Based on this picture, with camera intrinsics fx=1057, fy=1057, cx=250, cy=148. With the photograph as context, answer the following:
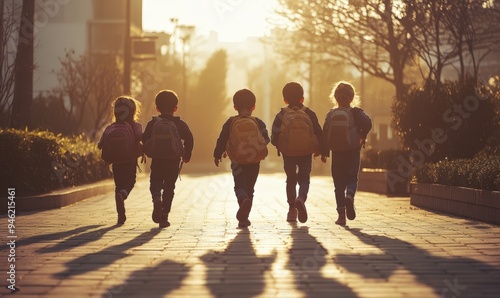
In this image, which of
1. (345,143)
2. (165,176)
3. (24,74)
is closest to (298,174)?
(345,143)

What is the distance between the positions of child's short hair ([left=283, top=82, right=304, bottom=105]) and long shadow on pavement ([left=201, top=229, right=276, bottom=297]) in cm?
329

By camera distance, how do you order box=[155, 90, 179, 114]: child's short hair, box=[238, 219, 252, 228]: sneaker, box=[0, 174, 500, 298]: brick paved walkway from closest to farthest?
box=[0, 174, 500, 298]: brick paved walkway, box=[238, 219, 252, 228]: sneaker, box=[155, 90, 179, 114]: child's short hair

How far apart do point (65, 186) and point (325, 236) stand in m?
10.1

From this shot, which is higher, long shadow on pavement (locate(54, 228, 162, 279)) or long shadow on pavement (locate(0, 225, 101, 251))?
long shadow on pavement (locate(54, 228, 162, 279))

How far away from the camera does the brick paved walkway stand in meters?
6.88

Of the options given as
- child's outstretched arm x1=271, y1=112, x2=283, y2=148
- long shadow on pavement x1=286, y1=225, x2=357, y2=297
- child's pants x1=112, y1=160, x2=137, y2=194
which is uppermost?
child's outstretched arm x1=271, y1=112, x2=283, y2=148

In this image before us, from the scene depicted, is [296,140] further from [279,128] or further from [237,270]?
[237,270]

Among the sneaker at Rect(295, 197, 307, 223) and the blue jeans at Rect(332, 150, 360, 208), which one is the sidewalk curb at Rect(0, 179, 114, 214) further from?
the blue jeans at Rect(332, 150, 360, 208)

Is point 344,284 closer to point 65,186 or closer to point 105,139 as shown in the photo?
point 105,139

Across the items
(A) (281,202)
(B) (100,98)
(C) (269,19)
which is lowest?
(A) (281,202)

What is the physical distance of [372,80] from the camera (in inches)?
3536

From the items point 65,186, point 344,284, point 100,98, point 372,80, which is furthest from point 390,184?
point 372,80

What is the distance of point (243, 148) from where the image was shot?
1201 cm

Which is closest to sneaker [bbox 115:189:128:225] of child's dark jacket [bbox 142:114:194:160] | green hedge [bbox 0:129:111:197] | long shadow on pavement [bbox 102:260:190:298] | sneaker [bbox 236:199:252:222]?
child's dark jacket [bbox 142:114:194:160]
